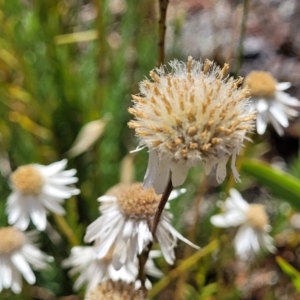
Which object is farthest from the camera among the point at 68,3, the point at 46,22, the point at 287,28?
the point at 287,28

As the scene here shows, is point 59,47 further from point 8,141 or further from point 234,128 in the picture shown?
point 234,128

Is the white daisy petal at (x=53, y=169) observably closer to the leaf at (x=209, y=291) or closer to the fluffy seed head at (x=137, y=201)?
the fluffy seed head at (x=137, y=201)

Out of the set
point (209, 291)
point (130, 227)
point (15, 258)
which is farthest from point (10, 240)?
point (209, 291)

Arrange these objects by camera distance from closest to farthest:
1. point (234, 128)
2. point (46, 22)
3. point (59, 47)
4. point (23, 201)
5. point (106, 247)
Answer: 1. point (234, 128)
2. point (106, 247)
3. point (23, 201)
4. point (46, 22)
5. point (59, 47)

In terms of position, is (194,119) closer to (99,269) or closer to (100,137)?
(99,269)

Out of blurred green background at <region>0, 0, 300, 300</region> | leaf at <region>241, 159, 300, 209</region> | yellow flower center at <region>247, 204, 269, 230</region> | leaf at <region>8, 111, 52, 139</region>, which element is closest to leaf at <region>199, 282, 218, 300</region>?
blurred green background at <region>0, 0, 300, 300</region>

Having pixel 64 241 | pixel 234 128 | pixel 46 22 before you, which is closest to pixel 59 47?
pixel 46 22

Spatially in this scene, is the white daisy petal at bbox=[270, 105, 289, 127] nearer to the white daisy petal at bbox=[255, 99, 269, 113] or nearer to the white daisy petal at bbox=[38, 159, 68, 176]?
the white daisy petal at bbox=[255, 99, 269, 113]
